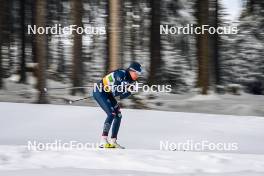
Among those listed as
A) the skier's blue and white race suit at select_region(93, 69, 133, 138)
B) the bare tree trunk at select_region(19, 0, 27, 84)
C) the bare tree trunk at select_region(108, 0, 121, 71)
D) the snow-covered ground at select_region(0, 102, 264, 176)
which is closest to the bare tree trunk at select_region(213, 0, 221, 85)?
the bare tree trunk at select_region(19, 0, 27, 84)

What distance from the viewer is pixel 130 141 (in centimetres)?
1111

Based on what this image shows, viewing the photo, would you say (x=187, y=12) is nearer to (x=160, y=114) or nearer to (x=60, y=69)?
(x=60, y=69)

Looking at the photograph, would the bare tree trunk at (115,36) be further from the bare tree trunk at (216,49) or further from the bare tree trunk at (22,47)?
the bare tree trunk at (22,47)

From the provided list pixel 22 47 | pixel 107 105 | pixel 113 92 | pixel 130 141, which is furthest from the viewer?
pixel 22 47

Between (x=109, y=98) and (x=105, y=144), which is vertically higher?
(x=109, y=98)

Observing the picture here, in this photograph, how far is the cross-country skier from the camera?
898 cm

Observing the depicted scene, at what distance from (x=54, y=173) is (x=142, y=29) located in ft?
80.8

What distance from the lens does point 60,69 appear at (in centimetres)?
3262

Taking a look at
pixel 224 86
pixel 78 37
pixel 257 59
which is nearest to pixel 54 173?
pixel 78 37

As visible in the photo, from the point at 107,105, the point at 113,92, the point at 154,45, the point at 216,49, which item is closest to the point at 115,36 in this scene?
the point at 107,105

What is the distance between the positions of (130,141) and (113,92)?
2261 millimetres

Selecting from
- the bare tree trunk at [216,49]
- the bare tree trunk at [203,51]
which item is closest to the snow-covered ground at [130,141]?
the bare tree trunk at [203,51]

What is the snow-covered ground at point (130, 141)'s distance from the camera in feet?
24.8

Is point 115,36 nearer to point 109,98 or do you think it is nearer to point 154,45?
point 109,98
